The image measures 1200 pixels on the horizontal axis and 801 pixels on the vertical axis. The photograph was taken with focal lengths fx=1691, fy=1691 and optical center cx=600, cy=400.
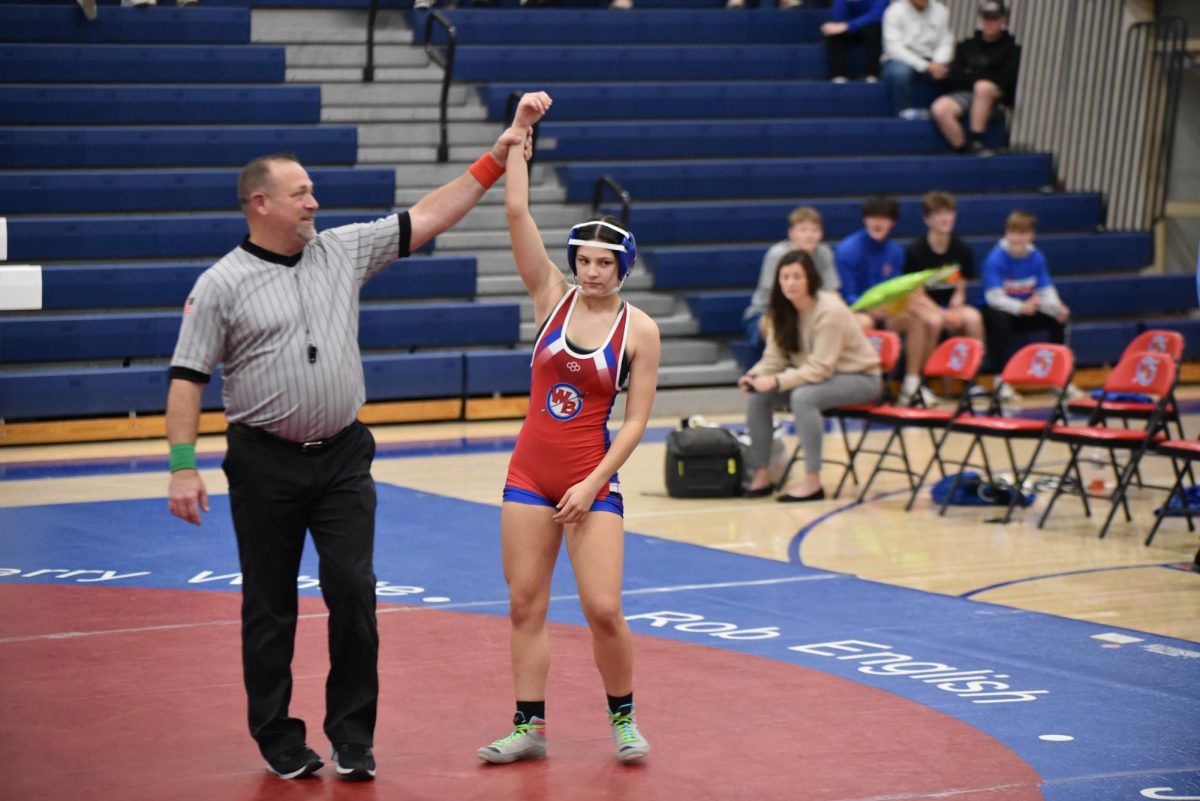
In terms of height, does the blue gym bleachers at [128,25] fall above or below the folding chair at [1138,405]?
above

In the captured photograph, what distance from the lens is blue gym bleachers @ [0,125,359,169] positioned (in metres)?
12.9

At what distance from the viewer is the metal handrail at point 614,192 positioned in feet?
42.3

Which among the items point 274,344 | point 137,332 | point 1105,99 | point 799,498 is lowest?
point 799,498

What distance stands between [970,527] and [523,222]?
4624 mm

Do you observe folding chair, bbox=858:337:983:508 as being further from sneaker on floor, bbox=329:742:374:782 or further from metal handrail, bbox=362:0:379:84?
metal handrail, bbox=362:0:379:84

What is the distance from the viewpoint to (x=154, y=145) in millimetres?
13188

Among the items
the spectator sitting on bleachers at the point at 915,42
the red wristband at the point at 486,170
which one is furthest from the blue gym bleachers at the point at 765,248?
the red wristband at the point at 486,170

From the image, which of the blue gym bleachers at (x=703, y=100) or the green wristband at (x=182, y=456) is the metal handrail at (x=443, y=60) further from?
the green wristband at (x=182, y=456)

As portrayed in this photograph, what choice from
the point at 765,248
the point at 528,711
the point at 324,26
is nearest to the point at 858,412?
the point at 765,248

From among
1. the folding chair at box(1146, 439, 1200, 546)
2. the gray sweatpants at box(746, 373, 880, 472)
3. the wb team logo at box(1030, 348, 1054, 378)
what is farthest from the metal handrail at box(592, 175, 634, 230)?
the folding chair at box(1146, 439, 1200, 546)

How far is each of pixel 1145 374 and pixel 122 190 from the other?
25.1 ft

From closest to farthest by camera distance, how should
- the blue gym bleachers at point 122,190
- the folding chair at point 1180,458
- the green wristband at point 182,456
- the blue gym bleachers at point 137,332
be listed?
1. the green wristband at point 182,456
2. the folding chair at point 1180,458
3. the blue gym bleachers at point 137,332
4. the blue gym bleachers at point 122,190

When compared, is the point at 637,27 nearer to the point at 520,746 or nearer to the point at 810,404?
→ the point at 810,404

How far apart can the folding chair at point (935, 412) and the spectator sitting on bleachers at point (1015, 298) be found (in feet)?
10.4
